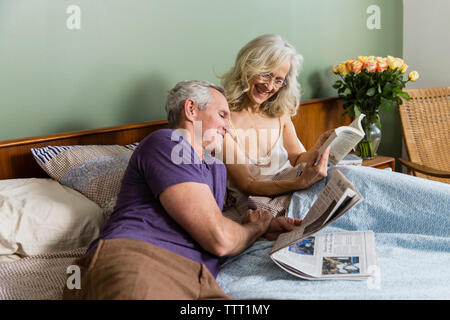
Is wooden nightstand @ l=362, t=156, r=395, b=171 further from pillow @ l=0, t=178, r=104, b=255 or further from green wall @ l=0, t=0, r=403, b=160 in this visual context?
pillow @ l=0, t=178, r=104, b=255

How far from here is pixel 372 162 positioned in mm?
2678

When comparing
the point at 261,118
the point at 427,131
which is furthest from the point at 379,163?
the point at 261,118

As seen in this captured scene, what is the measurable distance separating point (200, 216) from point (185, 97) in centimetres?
42

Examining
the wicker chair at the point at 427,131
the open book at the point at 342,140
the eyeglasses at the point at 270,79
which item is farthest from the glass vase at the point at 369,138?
the open book at the point at 342,140

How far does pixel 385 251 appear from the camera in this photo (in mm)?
1429

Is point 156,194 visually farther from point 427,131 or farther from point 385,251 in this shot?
point 427,131

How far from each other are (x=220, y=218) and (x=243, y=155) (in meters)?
0.64

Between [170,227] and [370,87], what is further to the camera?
[370,87]

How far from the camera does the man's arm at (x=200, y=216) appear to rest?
124 centimetres

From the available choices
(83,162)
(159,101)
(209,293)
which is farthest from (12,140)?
(209,293)

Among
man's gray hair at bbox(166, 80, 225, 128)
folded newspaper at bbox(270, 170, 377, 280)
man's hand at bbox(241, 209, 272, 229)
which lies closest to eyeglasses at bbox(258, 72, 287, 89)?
man's gray hair at bbox(166, 80, 225, 128)

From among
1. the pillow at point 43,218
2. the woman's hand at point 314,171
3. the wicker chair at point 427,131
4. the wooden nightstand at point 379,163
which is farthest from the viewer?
the wicker chair at point 427,131

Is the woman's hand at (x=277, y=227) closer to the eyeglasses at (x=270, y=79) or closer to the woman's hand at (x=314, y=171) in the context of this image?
the woman's hand at (x=314, y=171)

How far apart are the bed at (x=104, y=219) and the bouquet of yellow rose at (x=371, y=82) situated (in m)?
1.10
